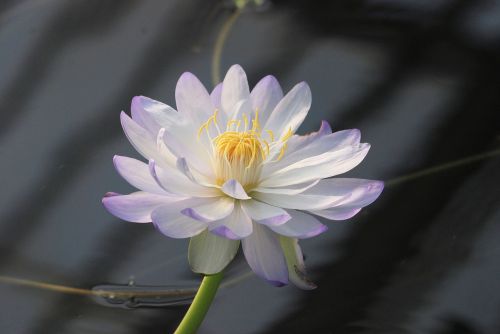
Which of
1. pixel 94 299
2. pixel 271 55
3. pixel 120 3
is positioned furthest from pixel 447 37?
pixel 94 299

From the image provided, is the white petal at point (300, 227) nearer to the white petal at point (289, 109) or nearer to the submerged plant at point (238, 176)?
the submerged plant at point (238, 176)

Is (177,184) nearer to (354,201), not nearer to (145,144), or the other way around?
(145,144)

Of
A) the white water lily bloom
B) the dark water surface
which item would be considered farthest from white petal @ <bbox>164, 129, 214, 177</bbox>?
the dark water surface

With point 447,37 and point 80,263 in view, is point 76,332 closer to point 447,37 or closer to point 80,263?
point 80,263

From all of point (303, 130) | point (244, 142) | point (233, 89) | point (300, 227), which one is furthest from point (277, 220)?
point (303, 130)

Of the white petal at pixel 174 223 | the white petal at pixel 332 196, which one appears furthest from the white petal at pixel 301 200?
the white petal at pixel 174 223

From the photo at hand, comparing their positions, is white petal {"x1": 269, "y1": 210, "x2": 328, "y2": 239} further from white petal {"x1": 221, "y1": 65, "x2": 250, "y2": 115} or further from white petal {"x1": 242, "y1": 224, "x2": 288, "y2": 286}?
white petal {"x1": 221, "y1": 65, "x2": 250, "y2": 115}

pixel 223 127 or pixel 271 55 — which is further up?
pixel 271 55
